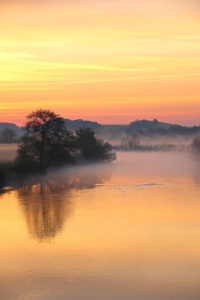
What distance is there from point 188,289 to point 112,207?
72.9 ft

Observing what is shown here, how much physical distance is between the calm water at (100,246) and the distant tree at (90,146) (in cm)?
4501

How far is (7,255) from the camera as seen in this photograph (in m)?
25.1

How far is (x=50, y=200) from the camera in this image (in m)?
47.4

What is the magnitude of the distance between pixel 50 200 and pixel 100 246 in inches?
819

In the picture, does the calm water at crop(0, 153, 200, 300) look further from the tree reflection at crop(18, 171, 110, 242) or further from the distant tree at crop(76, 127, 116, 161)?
the distant tree at crop(76, 127, 116, 161)

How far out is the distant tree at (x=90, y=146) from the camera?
96125 millimetres

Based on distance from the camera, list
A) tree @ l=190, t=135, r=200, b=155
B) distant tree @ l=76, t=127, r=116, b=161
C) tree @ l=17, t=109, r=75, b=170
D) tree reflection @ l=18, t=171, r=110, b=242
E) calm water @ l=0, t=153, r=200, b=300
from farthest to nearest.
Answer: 1. tree @ l=190, t=135, r=200, b=155
2. distant tree @ l=76, t=127, r=116, b=161
3. tree @ l=17, t=109, r=75, b=170
4. tree reflection @ l=18, t=171, r=110, b=242
5. calm water @ l=0, t=153, r=200, b=300

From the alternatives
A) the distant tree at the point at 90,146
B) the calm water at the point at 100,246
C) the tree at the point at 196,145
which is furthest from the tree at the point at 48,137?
the tree at the point at 196,145

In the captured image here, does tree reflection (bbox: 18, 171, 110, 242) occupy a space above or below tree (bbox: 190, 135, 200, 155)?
below

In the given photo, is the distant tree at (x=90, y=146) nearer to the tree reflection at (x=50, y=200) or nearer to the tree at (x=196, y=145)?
the tree reflection at (x=50, y=200)

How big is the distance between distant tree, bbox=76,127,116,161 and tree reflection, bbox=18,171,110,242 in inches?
695

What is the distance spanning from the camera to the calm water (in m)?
19.8

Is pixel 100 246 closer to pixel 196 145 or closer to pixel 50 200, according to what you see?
pixel 50 200

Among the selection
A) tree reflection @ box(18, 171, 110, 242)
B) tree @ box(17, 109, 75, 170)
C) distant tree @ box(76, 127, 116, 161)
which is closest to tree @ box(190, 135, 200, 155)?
distant tree @ box(76, 127, 116, 161)
